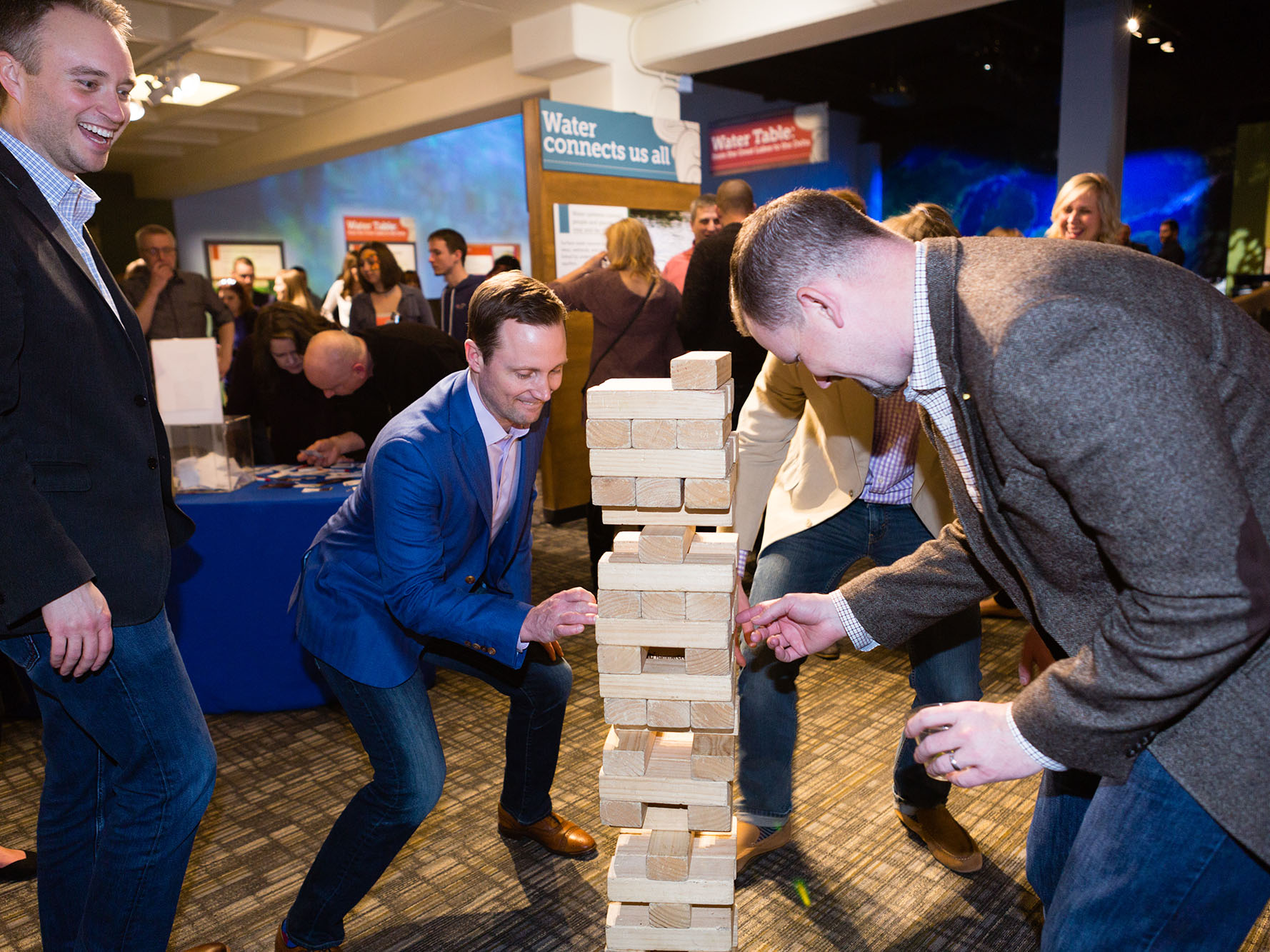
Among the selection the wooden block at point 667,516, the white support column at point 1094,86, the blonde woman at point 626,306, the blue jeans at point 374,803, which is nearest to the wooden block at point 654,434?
the wooden block at point 667,516

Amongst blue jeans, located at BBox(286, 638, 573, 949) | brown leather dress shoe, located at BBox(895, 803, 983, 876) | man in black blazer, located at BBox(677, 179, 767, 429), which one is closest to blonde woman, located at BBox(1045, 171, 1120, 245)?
man in black blazer, located at BBox(677, 179, 767, 429)

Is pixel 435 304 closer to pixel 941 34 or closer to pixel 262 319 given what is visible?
pixel 941 34

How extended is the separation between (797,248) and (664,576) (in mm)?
592

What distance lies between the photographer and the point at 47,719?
5.24 feet

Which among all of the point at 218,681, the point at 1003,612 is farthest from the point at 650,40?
the point at 218,681

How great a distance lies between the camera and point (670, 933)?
1681 millimetres

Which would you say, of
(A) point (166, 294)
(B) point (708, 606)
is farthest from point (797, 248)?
(A) point (166, 294)

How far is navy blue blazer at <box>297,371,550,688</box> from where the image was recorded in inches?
70.3

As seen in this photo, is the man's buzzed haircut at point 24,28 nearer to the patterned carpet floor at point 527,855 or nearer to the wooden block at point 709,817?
the wooden block at point 709,817

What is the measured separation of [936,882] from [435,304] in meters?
10.3

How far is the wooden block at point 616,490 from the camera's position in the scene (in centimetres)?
155

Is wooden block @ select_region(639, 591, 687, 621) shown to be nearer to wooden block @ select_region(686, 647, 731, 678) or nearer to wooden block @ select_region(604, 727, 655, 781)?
wooden block @ select_region(686, 647, 731, 678)

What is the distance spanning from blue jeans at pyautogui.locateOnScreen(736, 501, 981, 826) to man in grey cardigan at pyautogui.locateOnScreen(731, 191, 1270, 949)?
86 cm

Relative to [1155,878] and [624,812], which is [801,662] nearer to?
[624,812]
